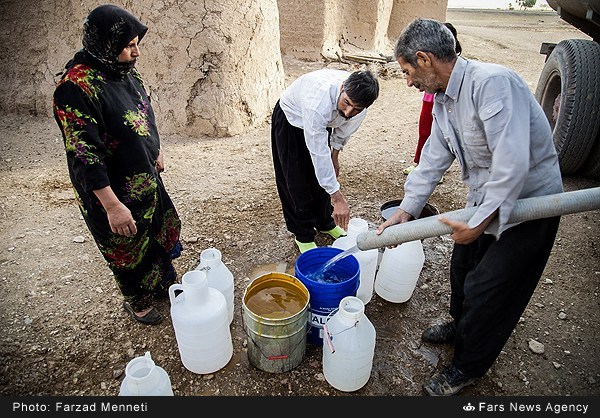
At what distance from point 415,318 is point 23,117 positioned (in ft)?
18.8

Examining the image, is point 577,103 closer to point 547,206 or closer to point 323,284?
point 547,206

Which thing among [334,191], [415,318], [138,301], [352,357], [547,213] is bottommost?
[415,318]

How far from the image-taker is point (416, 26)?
5.39 feet

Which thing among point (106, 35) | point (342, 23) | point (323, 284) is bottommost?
point (323, 284)

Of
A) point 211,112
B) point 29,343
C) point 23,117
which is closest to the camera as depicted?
point 29,343

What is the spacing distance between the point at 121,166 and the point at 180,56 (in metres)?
3.15

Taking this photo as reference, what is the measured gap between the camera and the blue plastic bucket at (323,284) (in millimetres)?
2057

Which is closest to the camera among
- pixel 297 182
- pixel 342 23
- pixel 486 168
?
pixel 486 168

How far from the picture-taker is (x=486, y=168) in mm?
1758

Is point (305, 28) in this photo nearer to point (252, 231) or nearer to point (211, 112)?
point (211, 112)

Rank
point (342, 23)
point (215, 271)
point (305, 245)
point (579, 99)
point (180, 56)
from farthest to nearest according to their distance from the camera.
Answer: point (342, 23)
point (180, 56)
point (579, 99)
point (305, 245)
point (215, 271)

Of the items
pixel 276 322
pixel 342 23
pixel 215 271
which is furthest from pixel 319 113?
pixel 342 23

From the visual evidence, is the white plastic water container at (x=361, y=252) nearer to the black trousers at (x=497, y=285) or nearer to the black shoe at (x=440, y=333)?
the black shoe at (x=440, y=333)

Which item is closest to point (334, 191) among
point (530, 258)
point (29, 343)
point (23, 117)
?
point (530, 258)
